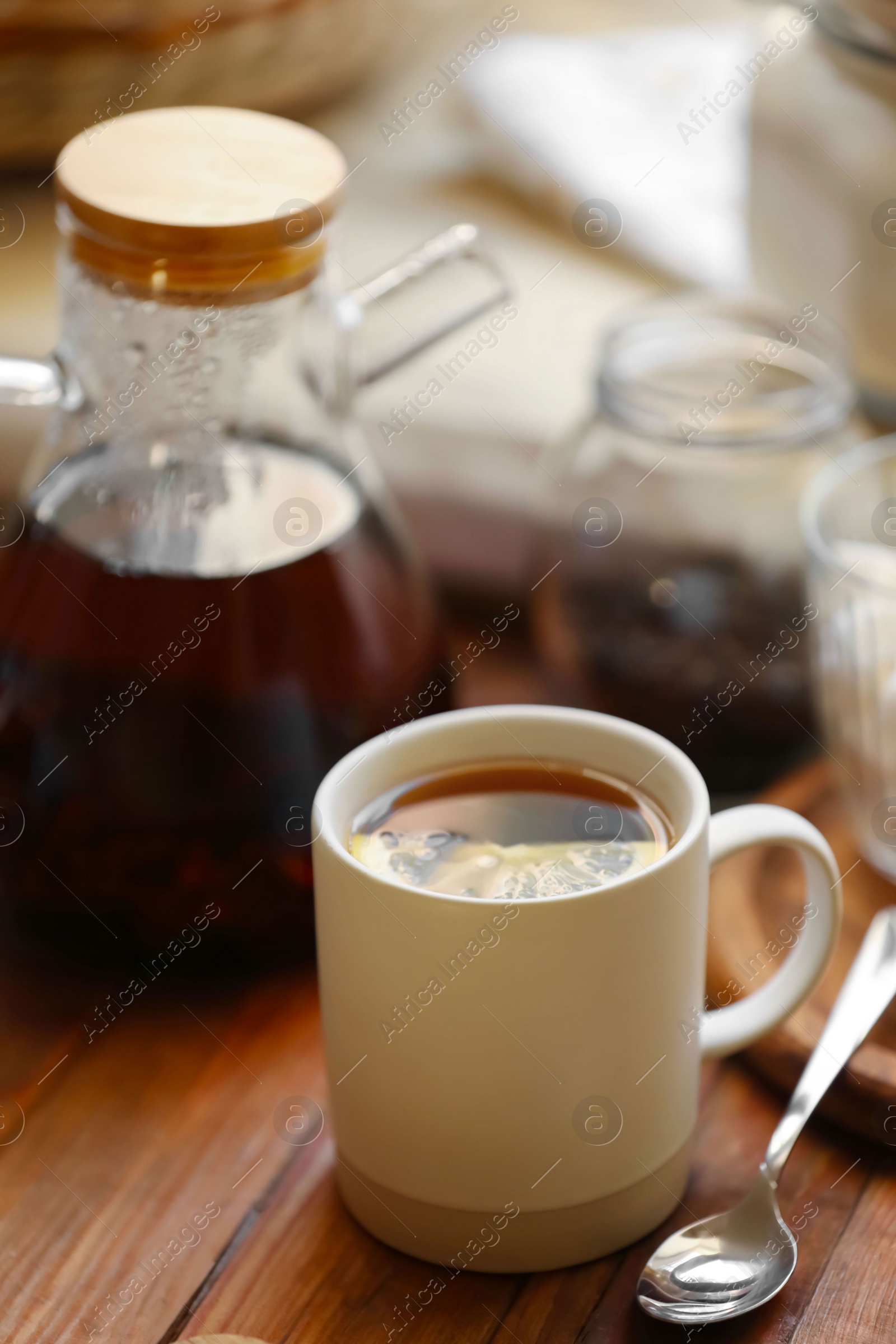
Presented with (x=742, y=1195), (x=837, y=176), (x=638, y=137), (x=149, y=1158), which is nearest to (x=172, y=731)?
(x=149, y=1158)

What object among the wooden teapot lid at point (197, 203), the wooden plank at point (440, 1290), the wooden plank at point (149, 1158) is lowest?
the wooden plank at point (149, 1158)

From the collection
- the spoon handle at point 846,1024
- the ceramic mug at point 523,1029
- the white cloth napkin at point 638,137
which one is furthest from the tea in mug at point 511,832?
the white cloth napkin at point 638,137

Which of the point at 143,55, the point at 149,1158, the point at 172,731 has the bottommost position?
the point at 149,1158

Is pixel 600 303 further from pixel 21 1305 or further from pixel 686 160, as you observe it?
pixel 21 1305

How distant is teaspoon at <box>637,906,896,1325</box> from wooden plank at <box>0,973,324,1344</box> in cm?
14

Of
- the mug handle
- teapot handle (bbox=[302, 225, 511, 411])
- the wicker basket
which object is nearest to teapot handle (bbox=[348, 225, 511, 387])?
teapot handle (bbox=[302, 225, 511, 411])

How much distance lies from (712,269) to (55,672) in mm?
538

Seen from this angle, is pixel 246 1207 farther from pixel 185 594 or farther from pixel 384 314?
pixel 384 314

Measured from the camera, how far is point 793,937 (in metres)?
0.61

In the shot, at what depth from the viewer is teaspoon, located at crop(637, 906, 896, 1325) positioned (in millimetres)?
455

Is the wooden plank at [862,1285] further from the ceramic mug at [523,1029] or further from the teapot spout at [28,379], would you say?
the teapot spout at [28,379]

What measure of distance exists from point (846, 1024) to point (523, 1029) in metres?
0.16

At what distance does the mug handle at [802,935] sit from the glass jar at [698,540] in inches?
7.4

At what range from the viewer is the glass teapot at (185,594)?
0.54 m
